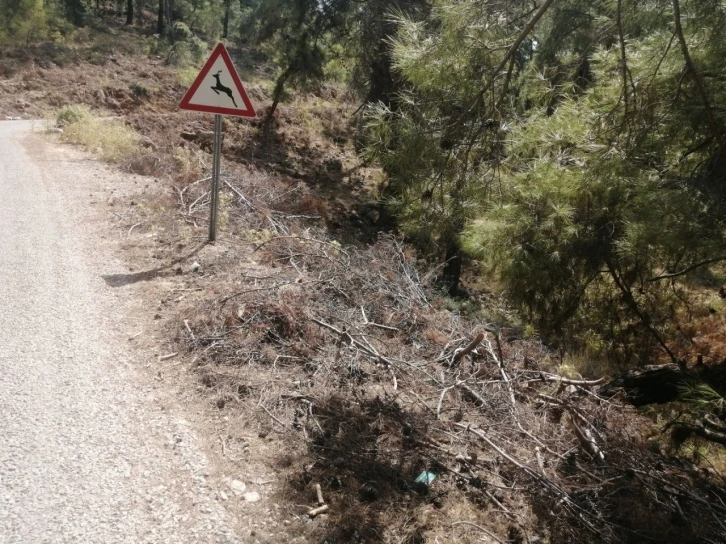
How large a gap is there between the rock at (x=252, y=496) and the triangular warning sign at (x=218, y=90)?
158 inches

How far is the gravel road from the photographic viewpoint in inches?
100

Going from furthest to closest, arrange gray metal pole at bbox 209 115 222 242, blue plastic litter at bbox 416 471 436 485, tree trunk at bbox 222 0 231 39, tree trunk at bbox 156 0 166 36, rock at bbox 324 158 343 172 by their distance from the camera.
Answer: tree trunk at bbox 222 0 231 39 < tree trunk at bbox 156 0 166 36 < rock at bbox 324 158 343 172 < gray metal pole at bbox 209 115 222 242 < blue plastic litter at bbox 416 471 436 485

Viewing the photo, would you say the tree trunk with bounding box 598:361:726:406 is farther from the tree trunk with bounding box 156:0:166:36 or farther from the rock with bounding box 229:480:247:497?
the tree trunk with bounding box 156:0:166:36

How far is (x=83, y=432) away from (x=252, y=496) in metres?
1.11

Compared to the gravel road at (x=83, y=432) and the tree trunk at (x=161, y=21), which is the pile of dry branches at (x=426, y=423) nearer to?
the gravel road at (x=83, y=432)

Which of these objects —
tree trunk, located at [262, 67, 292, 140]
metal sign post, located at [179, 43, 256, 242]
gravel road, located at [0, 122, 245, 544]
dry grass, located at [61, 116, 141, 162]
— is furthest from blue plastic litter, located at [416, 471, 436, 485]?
tree trunk, located at [262, 67, 292, 140]

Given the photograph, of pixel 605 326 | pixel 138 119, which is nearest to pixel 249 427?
pixel 605 326

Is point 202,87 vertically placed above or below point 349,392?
above

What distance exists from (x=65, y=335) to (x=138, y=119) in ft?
49.8

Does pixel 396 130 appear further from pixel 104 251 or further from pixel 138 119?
pixel 138 119

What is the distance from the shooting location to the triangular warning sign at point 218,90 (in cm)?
550

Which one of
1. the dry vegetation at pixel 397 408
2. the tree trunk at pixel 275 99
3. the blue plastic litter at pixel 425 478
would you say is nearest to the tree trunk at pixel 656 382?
the dry vegetation at pixel 397 408

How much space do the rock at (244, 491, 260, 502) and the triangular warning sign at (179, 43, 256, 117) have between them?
13.1 ft

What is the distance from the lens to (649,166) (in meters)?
5.33
